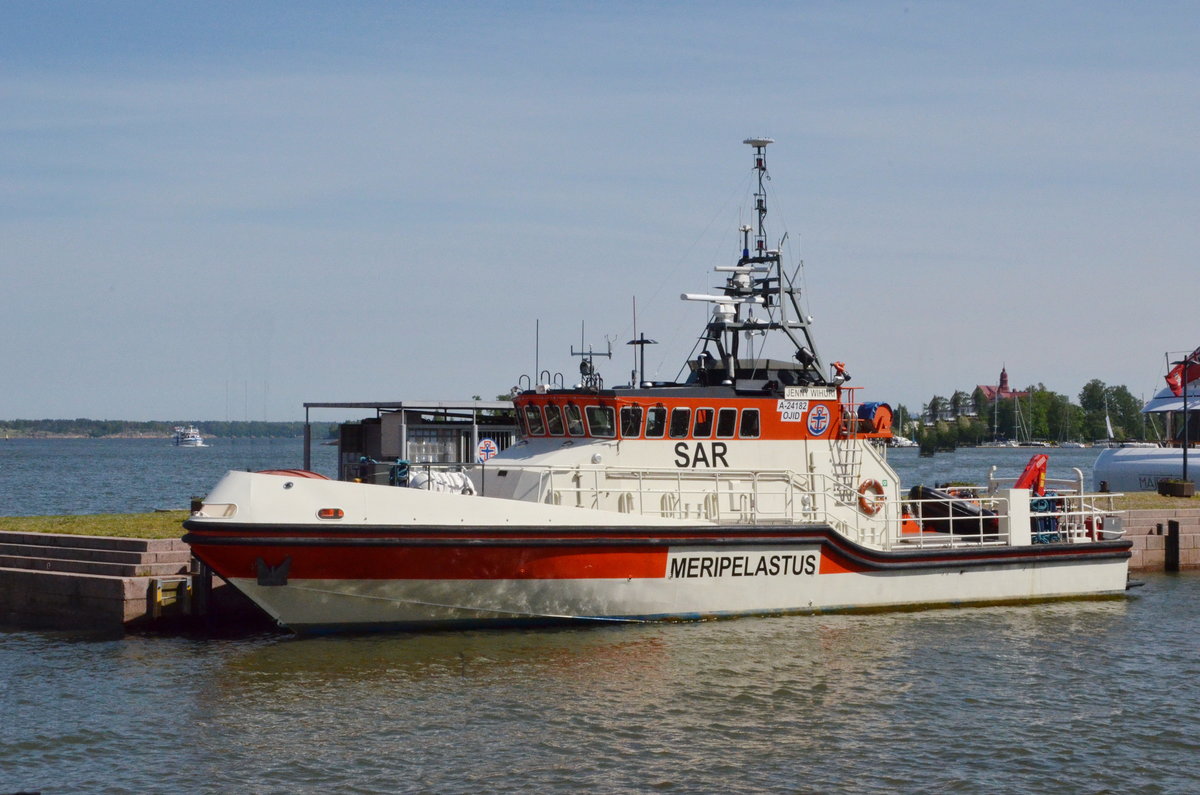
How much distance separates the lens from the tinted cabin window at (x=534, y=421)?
18.6 m

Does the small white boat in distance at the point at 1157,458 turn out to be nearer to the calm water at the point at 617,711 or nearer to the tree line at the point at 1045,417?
the calm water at the point at 617,711

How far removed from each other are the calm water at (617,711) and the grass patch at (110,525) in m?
3.01

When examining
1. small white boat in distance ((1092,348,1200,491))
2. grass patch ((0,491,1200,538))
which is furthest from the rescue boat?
small white boat in distance ((1092,348,1200,491))

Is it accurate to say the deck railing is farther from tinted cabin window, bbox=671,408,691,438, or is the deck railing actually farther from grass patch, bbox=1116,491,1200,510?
grass patch, bbox=1116,491,1200,510

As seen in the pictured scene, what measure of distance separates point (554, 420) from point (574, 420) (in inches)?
14.6

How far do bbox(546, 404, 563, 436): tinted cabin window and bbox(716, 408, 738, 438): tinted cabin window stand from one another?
2.33m

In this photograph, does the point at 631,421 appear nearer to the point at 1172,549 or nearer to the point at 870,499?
the point at 870,499

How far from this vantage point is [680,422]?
1817 centimetres

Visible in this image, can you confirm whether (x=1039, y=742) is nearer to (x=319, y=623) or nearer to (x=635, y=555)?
(x=635, y=555)

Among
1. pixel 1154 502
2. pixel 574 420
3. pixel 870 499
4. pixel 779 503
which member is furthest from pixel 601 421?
pixel 1154 502

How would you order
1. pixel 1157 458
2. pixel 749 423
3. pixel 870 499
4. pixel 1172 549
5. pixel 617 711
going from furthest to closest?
pixel 1157 458 → pixel 1172 549 → pixel 870 499 → pixel 749 423 → pixel 617 711

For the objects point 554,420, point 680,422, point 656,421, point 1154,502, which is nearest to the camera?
point 656,421

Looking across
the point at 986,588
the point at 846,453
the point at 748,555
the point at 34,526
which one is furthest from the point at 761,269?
the point at 34,526

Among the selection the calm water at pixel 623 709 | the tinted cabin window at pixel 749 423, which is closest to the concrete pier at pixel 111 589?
the calm water at pixel 623 709
